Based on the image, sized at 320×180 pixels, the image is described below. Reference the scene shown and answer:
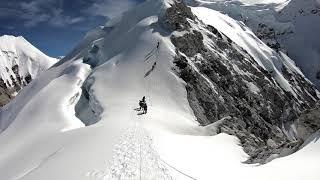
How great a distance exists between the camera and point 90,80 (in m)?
83.1

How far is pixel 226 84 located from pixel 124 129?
58628 millimetres

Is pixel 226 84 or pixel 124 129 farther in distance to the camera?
pixel 226 84

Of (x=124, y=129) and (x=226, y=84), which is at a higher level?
(x=124, y=129)

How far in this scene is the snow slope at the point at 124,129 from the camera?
21.7m

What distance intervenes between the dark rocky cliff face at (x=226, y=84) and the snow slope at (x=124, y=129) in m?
3.24

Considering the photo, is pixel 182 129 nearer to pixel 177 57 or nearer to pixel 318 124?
pixel 318 124

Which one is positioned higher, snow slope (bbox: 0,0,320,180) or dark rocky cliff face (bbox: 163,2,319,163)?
snow slope (bbox: 0,0,320,180)

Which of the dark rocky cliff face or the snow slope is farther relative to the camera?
the dark rocky cliff face

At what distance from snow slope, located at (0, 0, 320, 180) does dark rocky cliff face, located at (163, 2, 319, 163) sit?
324cm

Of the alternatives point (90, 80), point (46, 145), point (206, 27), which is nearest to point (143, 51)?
point (90, 80)

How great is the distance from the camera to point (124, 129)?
36875mm

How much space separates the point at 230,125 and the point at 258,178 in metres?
26.1

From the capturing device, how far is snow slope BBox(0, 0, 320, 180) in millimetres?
21734

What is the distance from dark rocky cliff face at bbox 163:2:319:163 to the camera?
80375mm
